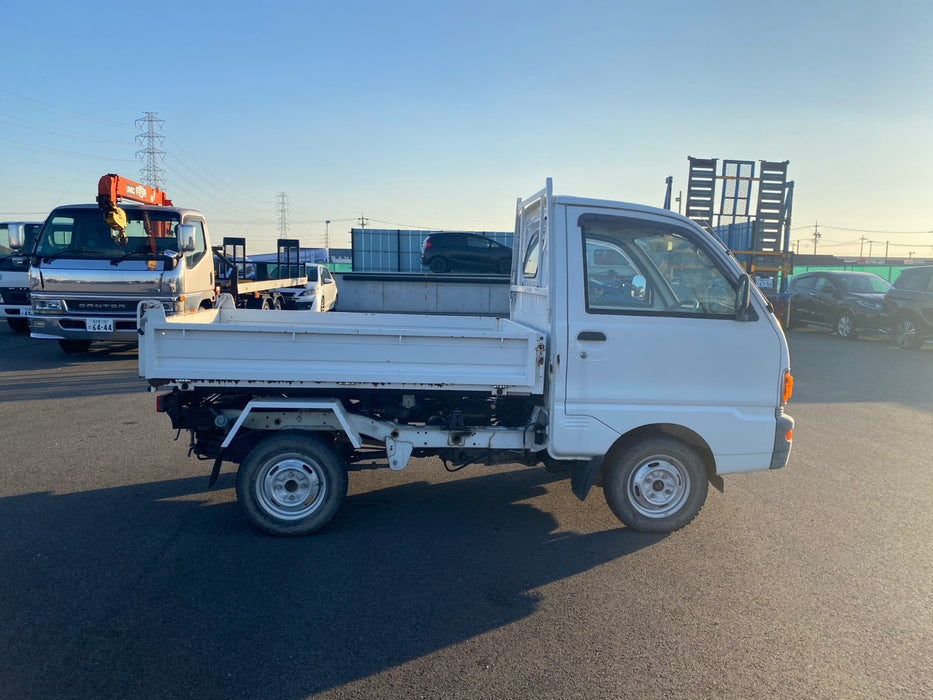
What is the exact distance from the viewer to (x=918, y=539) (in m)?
4.89

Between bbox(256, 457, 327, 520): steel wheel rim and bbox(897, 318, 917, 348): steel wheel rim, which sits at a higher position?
bbox(897, 318, 917, 348): steel wheel rim

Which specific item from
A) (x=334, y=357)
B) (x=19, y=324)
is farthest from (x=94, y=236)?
(x=334, y=357)

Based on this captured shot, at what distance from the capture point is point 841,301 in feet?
57.4

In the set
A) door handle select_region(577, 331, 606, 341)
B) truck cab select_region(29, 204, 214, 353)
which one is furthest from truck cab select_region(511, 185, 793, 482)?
truck cab select_region(29, 204, 214, 353)

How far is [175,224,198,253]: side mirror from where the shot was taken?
10867mm

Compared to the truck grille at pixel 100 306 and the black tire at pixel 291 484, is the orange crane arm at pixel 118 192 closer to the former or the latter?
the truck grille at pixel 100 306

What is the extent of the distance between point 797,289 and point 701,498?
16830 mm

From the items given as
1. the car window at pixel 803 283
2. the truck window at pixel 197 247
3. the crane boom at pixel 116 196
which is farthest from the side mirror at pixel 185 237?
the car window at pixel 803 283

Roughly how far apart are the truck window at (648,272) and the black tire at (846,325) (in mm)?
14867

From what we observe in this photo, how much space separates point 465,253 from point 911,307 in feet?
45.5

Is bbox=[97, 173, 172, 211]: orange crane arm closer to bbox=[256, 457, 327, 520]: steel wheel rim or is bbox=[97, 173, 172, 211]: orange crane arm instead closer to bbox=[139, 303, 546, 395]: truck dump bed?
bbox=[139, 303, 546, 395]: truck dump bed

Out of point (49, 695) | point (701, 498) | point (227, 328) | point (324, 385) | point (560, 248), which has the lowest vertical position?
point (49, 695)

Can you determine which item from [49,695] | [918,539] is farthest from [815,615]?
[49,695]

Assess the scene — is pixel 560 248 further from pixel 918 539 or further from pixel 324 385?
pixel 918 539
